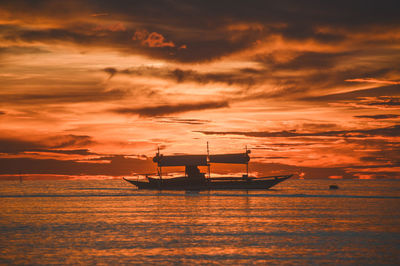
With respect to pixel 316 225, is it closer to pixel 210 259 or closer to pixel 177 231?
pixel 177 231

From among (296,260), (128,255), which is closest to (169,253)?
(128,255)

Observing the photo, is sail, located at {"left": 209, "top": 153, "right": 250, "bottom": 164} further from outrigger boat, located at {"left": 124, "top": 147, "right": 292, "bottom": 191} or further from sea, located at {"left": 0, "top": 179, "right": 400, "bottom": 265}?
sea, located at {"left": 0, "top": 179, "right": 400, "bottom": 265}

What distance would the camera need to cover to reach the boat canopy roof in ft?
460

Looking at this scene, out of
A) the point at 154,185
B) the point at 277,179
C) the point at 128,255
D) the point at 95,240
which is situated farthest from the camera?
the point at 154,185

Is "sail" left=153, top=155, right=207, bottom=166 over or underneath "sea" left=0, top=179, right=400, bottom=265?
over

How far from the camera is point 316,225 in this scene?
2120 inches

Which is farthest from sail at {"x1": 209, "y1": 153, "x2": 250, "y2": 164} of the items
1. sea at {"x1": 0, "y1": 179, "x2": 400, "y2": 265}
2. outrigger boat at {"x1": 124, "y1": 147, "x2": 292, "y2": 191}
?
sea at {"x1": 0, "y1": 179, "x2": 400, "y2": 265}

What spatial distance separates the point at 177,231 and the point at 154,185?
374 ft

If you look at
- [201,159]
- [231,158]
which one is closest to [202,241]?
[201,159]

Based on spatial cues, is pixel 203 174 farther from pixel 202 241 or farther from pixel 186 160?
pixel 202 241

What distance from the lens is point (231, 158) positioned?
142625mm

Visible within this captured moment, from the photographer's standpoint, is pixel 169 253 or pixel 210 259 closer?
pixel 210 259

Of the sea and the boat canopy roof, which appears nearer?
the sea

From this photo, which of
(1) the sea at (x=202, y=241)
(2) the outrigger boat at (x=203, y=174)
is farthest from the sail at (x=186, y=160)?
(1) the sea at (x=202, y=241)
